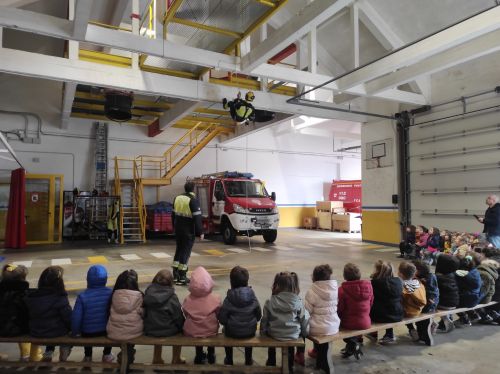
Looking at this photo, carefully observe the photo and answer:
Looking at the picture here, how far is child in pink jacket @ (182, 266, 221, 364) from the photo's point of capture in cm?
289

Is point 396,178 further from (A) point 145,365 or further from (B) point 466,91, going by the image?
(A) point 145,365

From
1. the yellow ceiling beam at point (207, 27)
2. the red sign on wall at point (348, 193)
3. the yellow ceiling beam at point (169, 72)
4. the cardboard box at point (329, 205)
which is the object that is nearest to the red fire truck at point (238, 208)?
the yellow ceiling beam at point (169, 72)

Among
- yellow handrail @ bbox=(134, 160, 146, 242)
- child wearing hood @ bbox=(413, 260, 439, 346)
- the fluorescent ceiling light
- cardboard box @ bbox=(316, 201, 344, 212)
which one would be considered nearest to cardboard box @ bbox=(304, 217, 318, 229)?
cardboard box @ bbox=(316, 201, 344, 212)

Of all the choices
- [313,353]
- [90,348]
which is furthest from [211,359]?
[90,348]

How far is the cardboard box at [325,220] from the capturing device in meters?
17.3

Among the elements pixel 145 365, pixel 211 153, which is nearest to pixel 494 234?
pixel 145 365

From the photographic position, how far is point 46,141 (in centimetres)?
1341

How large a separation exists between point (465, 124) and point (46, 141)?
14115 mm

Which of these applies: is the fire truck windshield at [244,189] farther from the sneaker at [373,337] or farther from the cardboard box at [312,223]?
the sneaker at [373,337]

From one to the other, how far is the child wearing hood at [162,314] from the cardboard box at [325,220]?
15.1 metres

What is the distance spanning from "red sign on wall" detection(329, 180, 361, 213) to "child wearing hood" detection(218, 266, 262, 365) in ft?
49.7

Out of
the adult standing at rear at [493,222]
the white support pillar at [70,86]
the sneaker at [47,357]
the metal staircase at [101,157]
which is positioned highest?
the white support pillar at [70,86]

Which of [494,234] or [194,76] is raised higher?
[194,76]

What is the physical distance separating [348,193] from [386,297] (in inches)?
603
